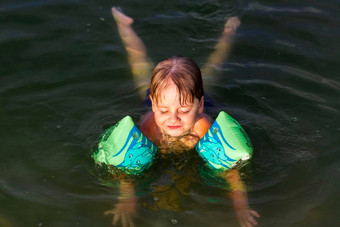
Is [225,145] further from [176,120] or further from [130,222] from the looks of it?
[130,222]

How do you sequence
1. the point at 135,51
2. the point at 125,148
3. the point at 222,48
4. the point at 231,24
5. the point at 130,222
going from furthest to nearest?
the point at 231,24 → the point at 222,48 → the point at 135,51 → the point at 125,148 → the point at 130,222

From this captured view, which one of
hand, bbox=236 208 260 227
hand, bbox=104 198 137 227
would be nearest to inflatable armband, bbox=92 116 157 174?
hand, bbox=104 198 137 227

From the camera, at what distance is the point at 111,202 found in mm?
4301

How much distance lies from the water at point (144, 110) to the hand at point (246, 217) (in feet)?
0.25

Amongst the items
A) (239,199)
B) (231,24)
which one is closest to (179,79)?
(239,199)

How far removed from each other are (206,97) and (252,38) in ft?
5.07

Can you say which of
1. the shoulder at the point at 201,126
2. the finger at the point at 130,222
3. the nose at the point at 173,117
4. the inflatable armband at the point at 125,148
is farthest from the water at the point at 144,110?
the nose at the point at 173,117

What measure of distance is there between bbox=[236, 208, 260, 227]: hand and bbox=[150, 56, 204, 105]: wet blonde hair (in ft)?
3.53

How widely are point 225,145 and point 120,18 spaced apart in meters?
3.09

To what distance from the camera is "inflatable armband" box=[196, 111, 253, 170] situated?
4.36m

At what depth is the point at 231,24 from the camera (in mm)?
6695

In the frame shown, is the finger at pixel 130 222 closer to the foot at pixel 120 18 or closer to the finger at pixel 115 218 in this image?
the finger at pixel 115 218

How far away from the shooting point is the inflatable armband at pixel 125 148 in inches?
171

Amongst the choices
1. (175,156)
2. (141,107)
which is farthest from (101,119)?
(175,156)
